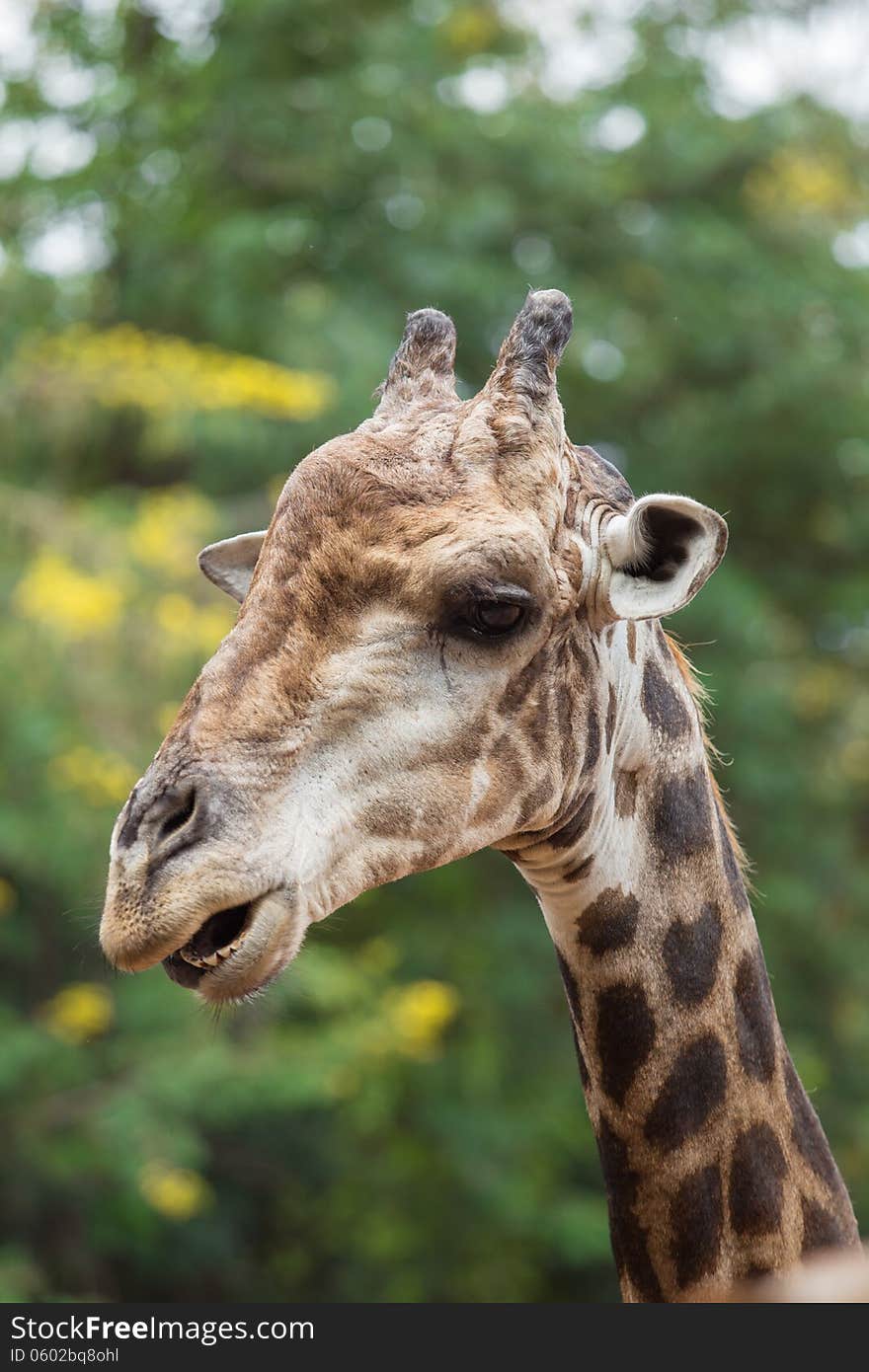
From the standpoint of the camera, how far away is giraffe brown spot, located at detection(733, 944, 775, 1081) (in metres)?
3.70

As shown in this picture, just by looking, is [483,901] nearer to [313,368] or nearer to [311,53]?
[313,368]

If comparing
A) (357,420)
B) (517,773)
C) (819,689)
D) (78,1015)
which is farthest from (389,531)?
(819,689)

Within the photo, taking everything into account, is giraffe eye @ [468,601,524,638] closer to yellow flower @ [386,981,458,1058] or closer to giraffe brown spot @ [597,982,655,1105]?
giraffe brown spot @ [597,982,655,1105]

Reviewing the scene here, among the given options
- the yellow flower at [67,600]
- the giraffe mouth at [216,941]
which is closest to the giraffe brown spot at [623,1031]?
the giraffe mouth at [216,941]

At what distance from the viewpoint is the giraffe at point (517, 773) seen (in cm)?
300

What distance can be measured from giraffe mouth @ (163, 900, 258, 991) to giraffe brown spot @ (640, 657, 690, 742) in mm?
1232

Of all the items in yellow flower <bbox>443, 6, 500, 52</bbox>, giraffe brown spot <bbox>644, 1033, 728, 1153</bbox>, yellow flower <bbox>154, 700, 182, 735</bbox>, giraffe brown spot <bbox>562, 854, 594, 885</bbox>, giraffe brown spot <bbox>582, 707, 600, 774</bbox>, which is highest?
yellow flower <bbox>443, 6, 500, 52</bbox>

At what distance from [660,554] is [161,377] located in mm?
7350

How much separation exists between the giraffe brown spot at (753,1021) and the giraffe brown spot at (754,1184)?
151 mm

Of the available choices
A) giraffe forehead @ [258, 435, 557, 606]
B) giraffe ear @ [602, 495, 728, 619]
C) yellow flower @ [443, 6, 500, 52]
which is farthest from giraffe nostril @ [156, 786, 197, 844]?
yellow flower @ [443, 6, 500, 52]

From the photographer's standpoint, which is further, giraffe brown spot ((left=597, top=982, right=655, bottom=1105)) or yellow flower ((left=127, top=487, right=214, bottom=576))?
yellow flower ((left=127, top=487, right=214, bottom=576))

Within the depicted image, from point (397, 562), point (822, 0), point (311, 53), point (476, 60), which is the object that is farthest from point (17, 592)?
point (822, 0)

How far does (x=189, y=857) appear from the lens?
2.89 metres

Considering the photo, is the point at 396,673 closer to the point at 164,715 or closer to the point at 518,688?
the point at 518,688
